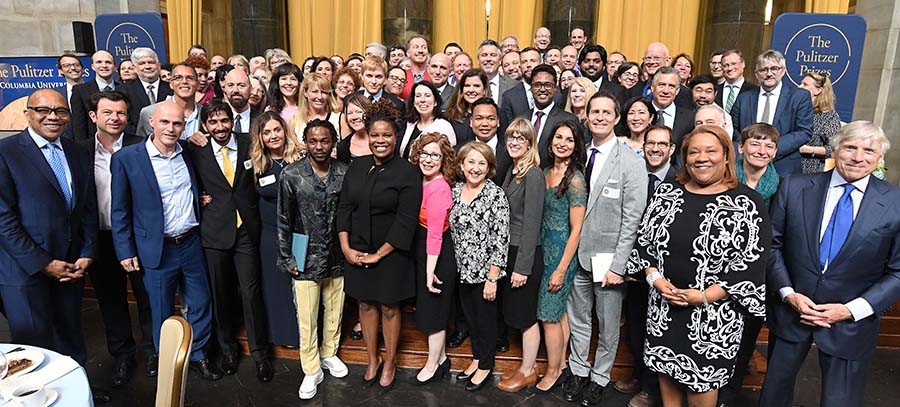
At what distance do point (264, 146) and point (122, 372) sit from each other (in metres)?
1.81

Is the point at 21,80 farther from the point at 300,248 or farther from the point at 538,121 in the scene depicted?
the point at 538,121

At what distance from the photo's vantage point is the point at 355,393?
338 centimetres

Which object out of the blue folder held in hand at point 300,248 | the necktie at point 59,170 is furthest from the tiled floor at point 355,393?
the necktie at point 59,170

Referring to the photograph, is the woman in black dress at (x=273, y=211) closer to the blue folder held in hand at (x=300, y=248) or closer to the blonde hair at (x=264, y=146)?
the blonde hair at (x=264, y=146)

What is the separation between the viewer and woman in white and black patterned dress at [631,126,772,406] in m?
2.31

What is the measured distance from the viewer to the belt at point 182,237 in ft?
10.5

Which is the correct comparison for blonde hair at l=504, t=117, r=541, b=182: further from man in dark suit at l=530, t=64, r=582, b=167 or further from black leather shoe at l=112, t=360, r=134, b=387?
black leather shoe at l=112, t=360, r=134, b=387

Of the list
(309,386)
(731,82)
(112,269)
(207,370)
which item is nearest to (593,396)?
(309,386)

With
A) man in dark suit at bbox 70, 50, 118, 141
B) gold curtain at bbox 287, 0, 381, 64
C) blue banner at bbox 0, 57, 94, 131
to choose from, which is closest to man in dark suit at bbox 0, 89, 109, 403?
man in dark suit at bbox 70, 50, 118, 141

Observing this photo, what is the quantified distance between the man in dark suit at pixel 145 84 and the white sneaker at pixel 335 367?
9.04ft

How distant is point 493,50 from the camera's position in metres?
4.73

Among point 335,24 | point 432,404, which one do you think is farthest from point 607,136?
point 335,24

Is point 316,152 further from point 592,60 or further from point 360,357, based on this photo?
point 592,60

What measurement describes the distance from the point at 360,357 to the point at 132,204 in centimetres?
176
